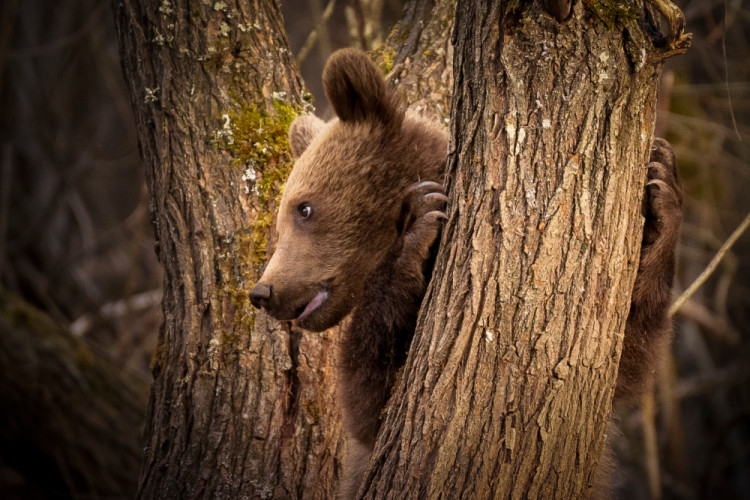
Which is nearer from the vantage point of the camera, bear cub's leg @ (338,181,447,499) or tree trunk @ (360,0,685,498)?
tree trunk @ (360,0,685,498)

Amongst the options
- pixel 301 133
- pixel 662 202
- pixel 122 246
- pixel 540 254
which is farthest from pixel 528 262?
pixel 122 246

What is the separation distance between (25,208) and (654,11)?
8.34 metres

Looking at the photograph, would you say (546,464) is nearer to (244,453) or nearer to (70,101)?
(244,453)

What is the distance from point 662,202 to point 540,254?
64cm

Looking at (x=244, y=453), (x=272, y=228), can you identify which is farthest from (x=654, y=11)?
(x=244, y=453)

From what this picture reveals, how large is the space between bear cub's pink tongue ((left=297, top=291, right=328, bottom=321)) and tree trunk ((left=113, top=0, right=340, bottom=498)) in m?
0.25

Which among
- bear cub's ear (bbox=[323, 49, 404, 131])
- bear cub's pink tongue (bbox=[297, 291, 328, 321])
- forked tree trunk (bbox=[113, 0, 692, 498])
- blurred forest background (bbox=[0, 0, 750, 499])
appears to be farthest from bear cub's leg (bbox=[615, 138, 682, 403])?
blurred forest background (bbox=[0, 0, 750, 499])

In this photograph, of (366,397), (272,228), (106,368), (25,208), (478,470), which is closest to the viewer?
(478,470)

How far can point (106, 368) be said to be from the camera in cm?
479

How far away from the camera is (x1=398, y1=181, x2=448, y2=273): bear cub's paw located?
2271 millimetres

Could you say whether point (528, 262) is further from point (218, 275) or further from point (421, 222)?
point (218, 275)

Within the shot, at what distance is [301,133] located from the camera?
288cm

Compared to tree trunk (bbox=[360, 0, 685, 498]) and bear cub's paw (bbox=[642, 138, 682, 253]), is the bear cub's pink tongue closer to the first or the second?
tree trunk (bbox=[360, 0, 685, 498])

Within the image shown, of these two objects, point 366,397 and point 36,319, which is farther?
point 36,319
